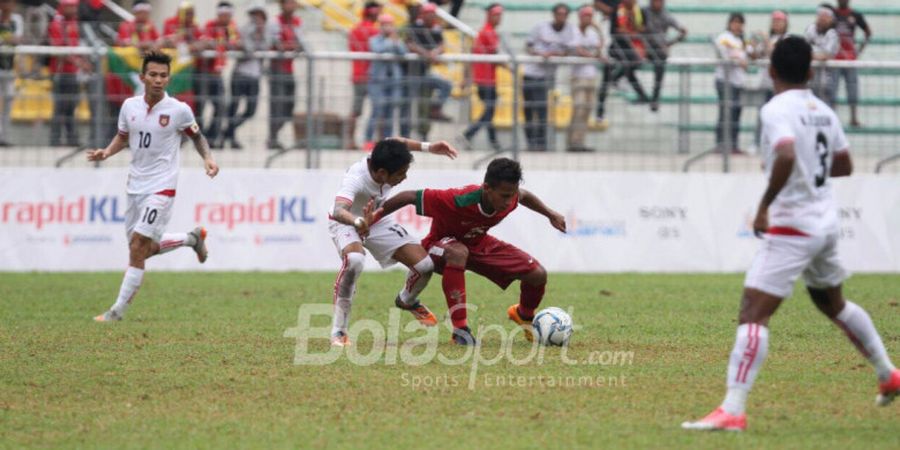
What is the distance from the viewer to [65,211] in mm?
18688

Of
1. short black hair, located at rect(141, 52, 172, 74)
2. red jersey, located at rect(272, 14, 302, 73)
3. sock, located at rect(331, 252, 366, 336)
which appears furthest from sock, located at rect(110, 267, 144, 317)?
red jersey, located at rect(272, 14, 302, 73)

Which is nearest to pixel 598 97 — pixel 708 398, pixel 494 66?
pixel 494 66

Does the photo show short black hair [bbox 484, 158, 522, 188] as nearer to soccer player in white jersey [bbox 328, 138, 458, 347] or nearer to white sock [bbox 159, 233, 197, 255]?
soccer player in white jersey [bbox 328, 138, 458, 347]

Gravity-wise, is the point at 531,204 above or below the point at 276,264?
above

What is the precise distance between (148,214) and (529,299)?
4.01 m

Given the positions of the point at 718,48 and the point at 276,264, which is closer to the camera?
the point at 276,264

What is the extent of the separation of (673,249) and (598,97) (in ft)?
8.32

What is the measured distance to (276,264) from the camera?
19.1 metres

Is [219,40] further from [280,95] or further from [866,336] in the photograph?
[866,336]

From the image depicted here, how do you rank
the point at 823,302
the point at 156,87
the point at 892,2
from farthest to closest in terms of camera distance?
the point at 892,2, the point at 156,87, the point at 823,302

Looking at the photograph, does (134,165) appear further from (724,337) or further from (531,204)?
(724,337)

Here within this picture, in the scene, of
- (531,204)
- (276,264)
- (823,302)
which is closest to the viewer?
(823,302)

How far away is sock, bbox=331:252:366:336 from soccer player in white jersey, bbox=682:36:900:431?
157 inches

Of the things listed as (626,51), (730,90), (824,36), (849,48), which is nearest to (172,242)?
(626,51)
